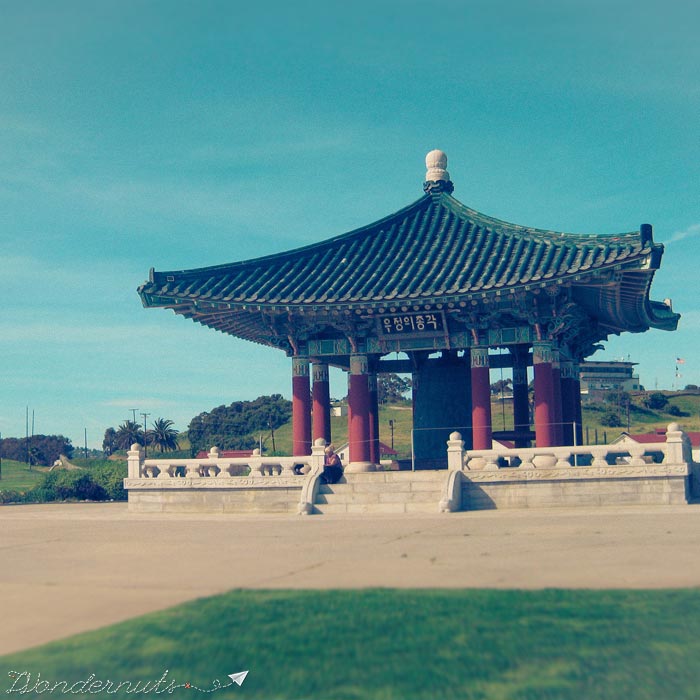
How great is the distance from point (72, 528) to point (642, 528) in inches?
460

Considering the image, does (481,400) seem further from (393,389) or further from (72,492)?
(393,389)

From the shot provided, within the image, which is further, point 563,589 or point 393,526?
point 393,526

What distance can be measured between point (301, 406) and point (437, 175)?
31.2 ft

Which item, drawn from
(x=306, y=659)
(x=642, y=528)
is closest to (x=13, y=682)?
(x=306, y=659)

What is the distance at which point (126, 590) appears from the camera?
31.4 feet

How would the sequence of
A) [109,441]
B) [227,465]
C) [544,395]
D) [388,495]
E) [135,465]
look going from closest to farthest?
[388,495] < [227,465] < [135,465] < [544,395] < [109,441]

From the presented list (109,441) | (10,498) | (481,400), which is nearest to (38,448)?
(109,441)

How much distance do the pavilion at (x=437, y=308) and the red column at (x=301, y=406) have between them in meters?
0.04

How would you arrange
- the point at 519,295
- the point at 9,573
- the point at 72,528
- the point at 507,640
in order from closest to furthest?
the point at 507,640
the point at 9,573
the point at 72,528
the point at 519,295

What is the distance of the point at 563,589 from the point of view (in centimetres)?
859

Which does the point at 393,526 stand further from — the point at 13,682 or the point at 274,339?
the point at 274,339

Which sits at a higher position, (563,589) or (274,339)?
(274,339)

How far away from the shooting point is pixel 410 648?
650 centimetres

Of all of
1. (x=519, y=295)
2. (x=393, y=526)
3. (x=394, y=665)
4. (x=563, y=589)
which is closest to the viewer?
(x=394, y=665)
